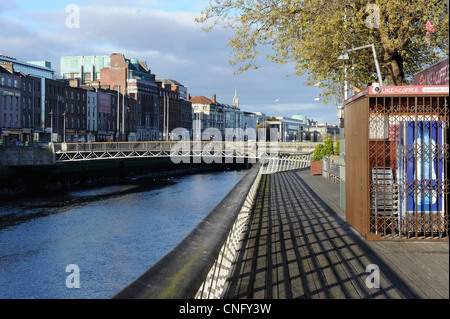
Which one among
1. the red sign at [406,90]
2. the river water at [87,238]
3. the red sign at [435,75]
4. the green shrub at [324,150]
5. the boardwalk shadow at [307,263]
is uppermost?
the red sign at [435,75]

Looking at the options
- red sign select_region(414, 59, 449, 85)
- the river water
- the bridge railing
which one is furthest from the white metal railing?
red sign select_region(414, 59, 449, 85)

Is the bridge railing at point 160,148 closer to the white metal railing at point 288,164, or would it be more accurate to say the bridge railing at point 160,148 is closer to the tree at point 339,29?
the white metal railing at point 288,164

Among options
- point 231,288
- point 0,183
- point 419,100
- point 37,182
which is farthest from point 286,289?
point 37,182

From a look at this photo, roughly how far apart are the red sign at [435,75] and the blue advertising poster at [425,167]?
2.58 feet

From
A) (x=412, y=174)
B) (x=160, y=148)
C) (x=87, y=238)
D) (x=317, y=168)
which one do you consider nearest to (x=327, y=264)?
(x=412, y=174)

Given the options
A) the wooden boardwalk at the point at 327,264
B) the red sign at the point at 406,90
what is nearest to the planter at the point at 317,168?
the wooden boardwalk at the point at 327,264

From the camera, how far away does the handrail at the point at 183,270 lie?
10.2ft

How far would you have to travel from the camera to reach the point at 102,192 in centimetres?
5172

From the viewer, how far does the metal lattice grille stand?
9.48 metres

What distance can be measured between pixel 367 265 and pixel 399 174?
2782 mm

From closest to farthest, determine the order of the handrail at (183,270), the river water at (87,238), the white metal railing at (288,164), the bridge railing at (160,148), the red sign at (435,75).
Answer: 1. the handrail at (183,270)
2. the red sign at (435,75)
3. the river water at (87,238)
4. the white metal railing at (288,164)
5. the bridge railing at (160,148)

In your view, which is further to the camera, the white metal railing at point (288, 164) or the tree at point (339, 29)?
the white metal railing at point (288, 164)

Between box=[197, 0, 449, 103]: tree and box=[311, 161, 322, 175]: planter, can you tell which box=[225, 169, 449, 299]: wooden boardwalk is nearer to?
box=[197, 0, 449, 103]: tree

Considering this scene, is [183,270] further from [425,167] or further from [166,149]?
[166,149]
